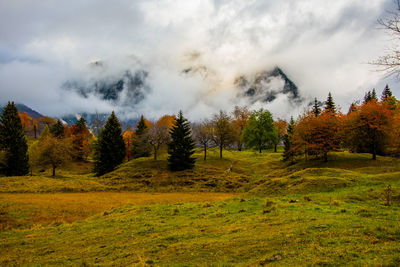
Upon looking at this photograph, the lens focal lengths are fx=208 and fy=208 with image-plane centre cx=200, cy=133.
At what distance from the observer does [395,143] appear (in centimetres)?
3931

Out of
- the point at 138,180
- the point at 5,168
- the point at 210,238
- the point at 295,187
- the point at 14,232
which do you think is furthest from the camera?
the point at 5,168

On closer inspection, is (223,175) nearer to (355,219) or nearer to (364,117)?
(364,117)

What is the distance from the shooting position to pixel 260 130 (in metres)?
73.7

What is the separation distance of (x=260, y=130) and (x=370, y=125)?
3756 centimetres

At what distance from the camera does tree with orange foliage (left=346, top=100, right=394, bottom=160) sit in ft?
124

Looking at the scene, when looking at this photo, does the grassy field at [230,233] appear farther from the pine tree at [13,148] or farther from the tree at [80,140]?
the tree at [80,140]

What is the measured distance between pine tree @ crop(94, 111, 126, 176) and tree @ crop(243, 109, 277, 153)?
43.0 metres

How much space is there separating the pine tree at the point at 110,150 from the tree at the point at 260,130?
42957mm

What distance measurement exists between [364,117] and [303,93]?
16863 cm

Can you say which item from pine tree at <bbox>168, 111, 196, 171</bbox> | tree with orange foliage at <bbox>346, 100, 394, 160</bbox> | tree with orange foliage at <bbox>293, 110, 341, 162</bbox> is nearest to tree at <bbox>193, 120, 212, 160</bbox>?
pine tree at <bbox>168, 111, 196, 171</bbox>

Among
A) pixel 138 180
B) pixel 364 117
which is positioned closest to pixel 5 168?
pixel 138 180

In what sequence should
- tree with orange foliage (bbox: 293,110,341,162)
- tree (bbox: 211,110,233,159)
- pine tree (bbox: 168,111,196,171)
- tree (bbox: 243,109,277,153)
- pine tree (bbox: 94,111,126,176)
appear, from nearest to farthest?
tree with orange foliage (bbox: 293,110,341,162) < pine tree (bbox: 168,111,196,171) < pine tree (bbox: 94,111,126,176) < tree (bbox: 211,110,233,159) < tree (bbox: 243,109,277,153)

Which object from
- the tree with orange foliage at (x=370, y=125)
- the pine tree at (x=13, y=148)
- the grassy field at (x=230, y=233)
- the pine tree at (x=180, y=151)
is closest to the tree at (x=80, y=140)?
the pine tree at (x=13, y=148)

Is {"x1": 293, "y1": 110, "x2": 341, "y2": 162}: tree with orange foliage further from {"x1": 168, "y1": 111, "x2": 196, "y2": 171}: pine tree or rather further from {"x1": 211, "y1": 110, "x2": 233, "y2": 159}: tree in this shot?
{"x1": 168, "y1": 111, "x2": 196, "y2": 171}: pine tree
